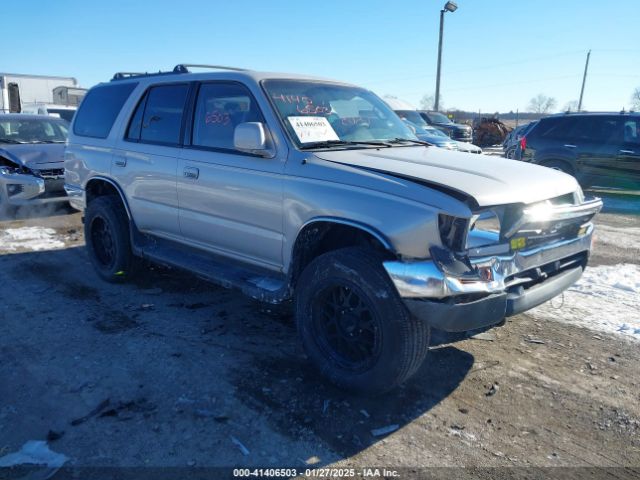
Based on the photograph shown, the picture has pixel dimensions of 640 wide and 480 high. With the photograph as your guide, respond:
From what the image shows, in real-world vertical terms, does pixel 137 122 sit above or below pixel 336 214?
above

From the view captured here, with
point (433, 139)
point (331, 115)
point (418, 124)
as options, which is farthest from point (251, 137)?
point (418, 124)

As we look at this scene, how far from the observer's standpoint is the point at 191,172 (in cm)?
420

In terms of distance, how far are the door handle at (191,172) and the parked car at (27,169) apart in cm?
504

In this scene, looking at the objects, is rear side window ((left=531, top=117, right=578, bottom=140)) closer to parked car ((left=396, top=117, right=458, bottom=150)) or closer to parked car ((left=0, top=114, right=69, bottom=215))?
parked car ((left=396, top=117, right=458, bottom=150))

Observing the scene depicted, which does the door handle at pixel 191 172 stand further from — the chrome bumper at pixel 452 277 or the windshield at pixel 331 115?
the chrome bumper at pixel 452 277

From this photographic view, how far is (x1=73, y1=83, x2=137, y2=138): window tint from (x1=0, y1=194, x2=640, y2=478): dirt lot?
5.95 ft

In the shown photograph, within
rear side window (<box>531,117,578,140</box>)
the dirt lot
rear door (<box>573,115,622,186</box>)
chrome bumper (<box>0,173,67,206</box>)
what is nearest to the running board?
the dirt lot

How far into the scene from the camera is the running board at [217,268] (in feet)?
12.1

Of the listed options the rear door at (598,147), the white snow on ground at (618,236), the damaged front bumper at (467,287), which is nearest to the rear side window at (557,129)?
the rear door at (598,147)

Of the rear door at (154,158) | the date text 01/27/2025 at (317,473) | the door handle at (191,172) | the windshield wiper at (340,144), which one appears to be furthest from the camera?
the rear door at (154,158)

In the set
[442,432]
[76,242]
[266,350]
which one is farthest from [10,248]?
[442,432]

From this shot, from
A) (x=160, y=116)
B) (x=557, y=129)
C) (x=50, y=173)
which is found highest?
(x=557, y=129)

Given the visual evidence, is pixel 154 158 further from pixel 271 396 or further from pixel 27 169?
pixel 27 169

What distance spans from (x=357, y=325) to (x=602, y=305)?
2.82 meters
